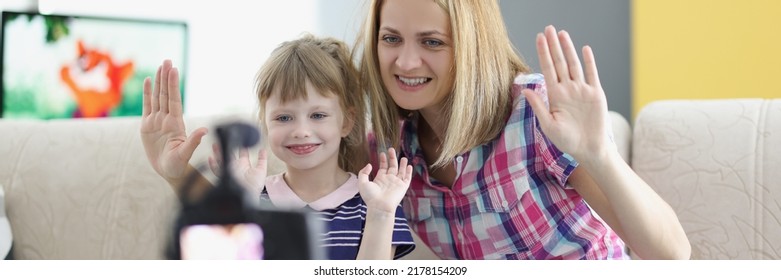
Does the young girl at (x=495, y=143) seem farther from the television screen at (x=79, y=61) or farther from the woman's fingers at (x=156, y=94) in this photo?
the television screen at (x=79, y=61)

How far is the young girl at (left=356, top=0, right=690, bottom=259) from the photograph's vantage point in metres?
0.81

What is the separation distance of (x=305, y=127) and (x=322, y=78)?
58 mm

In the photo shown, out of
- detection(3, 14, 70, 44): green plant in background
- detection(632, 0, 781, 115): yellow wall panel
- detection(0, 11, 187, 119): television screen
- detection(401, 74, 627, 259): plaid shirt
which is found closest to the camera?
detection(401, 74, 627, 259): plaid shirt

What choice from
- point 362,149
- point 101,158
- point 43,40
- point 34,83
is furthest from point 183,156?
point 43,40

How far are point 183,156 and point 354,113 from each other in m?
0.20

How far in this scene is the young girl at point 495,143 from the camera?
81cm

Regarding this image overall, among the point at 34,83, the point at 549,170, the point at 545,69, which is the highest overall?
the point at 545,69

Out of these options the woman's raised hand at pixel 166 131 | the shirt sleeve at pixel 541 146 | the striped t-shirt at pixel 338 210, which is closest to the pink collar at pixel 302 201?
the striped t-shirt at pixel 338 210

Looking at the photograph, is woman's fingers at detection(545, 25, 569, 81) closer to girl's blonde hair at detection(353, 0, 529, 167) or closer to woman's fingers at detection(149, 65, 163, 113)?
girl's blonde hair at detection(353, 0, 529, 167)

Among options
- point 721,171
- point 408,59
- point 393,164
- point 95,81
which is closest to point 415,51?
point 408,59

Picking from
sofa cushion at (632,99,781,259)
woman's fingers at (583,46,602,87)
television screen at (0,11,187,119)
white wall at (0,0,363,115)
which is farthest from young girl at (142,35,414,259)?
white wall at (0,0,363,115)

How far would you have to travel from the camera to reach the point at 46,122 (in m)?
1.41

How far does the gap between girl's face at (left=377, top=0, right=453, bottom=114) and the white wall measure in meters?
1.71

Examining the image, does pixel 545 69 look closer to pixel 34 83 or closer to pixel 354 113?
pixel 354 113
